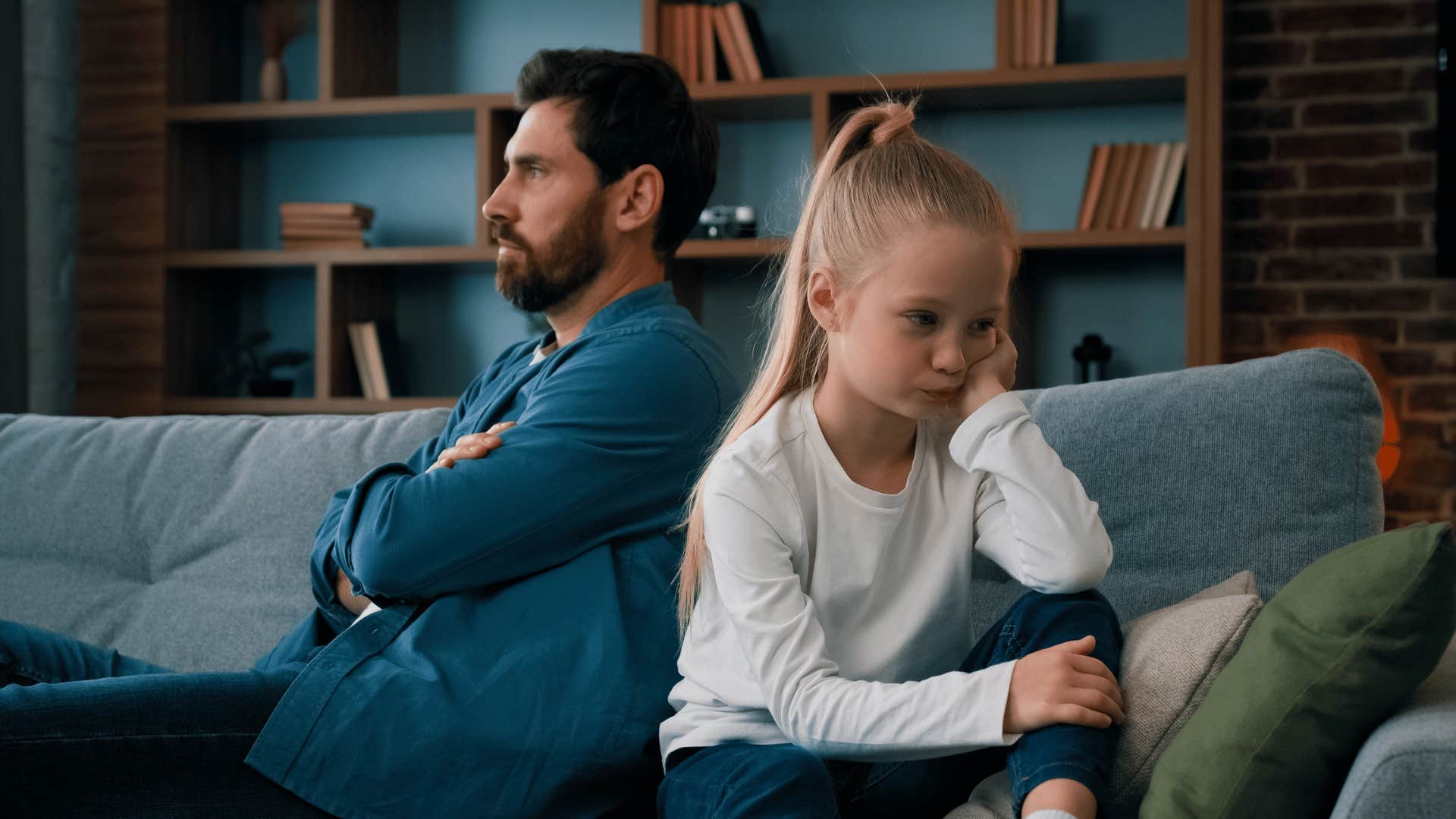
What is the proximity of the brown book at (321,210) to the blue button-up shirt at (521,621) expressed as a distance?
2364mm

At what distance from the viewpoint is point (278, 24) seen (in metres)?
3.78

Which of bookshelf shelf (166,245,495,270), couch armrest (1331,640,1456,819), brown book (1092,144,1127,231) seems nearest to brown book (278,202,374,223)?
bookshelf shelf (166,245,495,270)

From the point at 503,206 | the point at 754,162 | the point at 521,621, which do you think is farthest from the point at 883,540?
the point at 754,162

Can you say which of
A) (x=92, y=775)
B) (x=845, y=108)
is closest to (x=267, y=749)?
(x=92, y=775)

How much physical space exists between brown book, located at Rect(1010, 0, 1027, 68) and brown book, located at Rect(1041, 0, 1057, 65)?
0.04m

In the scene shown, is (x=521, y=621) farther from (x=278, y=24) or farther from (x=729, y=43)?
(x=278, y=24)

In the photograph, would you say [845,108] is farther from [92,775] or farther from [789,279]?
[92,775]

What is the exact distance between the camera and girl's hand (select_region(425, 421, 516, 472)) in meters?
1.41

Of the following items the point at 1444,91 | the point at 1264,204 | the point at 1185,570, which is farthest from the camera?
the point at 1264,204

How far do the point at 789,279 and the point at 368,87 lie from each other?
2783 millimetres

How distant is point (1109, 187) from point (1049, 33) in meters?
0.41

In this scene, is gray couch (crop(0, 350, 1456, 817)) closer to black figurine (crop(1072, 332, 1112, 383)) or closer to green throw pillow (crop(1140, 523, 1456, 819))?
green throw pillow (crop(1140, 523, 1456, 819))

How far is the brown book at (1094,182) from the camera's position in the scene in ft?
10.9

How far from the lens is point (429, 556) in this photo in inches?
53.5
